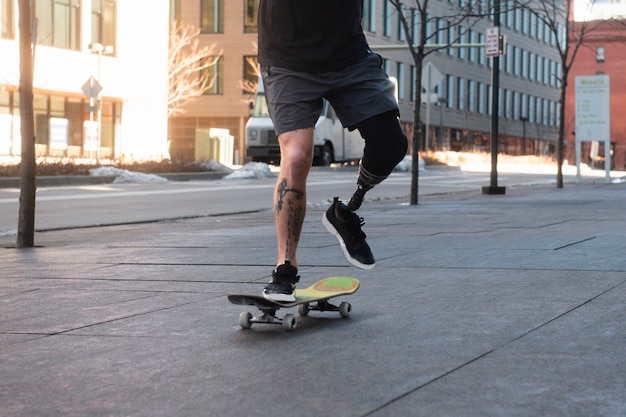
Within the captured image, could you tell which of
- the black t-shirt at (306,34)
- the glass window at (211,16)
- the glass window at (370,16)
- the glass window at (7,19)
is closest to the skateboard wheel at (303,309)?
the black t-shirt at (306,34)

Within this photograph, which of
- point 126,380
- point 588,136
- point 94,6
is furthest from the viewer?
point 94,6

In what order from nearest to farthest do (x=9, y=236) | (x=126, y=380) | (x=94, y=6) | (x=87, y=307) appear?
(x=126, y=380) → (x=87, y=307) → (x=9, y=236) → (x=94, y=6)

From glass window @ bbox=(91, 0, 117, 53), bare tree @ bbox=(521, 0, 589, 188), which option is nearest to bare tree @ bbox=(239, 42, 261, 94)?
glass window @ bbox=(91, 0, 117, 53)

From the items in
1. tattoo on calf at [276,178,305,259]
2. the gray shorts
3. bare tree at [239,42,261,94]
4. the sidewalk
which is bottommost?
the sidewalk

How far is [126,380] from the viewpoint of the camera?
3.75 metres

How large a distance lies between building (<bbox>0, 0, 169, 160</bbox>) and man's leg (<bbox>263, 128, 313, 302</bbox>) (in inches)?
1321

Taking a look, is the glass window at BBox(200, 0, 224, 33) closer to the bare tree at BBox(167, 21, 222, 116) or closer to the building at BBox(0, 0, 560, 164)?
the building at BBox(0, 0, 560, 164)

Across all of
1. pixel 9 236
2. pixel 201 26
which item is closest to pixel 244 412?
pixel 9 236

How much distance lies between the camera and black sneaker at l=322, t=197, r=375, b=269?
5285 mm

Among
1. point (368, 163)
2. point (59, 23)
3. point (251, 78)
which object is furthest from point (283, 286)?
point (251, 78)

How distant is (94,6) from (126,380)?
146ft

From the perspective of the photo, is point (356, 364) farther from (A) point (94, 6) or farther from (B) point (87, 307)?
(A) point (94, 6)

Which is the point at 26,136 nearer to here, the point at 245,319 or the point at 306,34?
the point at 306,34

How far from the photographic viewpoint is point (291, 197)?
5.17 m
